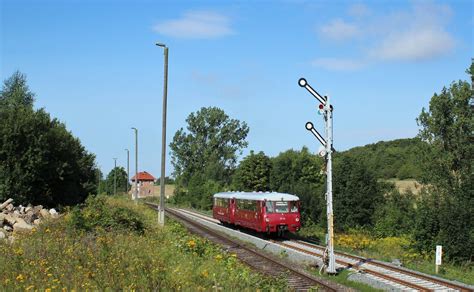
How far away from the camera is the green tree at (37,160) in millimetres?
30438

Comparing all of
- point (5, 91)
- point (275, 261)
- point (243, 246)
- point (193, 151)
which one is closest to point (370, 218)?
point (243, 246)

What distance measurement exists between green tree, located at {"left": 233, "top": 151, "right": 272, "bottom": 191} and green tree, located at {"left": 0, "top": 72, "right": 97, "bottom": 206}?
26.4m

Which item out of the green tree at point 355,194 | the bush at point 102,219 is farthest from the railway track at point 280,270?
the green tree at point 355,194

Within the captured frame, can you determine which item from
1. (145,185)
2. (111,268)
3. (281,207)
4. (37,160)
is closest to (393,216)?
(281,207)

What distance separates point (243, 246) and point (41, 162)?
52.5 feet

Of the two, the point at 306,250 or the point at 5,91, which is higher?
the point at 5,91

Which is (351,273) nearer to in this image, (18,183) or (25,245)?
(25,245)

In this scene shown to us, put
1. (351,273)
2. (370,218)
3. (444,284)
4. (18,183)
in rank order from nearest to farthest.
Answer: (444,284) < (351,273) < (18,183) < (370,218)

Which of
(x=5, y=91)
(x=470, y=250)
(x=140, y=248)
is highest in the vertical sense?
(x=5, y=91)

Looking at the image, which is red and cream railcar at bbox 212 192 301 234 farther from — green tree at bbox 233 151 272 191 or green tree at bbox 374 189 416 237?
green tree at bbox 233 151 272 191

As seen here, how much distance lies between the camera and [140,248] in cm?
1256

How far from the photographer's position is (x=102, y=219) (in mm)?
18078

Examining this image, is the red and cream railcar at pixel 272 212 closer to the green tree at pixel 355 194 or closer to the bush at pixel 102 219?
the bush at pixel 102 219

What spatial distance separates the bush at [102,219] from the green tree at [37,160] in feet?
40.1
